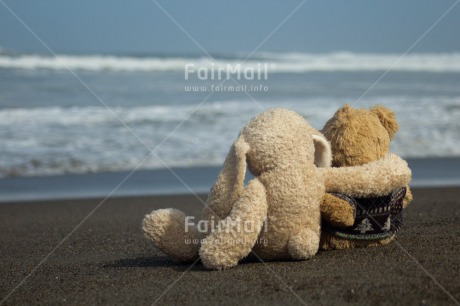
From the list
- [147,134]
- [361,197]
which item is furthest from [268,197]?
[147,134]

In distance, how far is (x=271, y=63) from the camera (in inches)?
1167

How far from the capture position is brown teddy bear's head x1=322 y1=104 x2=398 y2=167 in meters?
3.72

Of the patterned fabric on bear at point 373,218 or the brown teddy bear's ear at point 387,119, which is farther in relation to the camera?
the brown teddy bear's ear at point 387,119

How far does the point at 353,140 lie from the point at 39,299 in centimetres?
183

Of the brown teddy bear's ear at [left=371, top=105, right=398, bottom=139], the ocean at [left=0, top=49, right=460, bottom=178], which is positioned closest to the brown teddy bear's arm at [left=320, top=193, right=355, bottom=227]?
the brown teddy bear's ear at [left=371, top=105, right=398, bottom=139]

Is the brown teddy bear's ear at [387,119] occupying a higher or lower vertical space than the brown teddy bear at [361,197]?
higher

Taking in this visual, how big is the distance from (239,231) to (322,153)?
26.7 inches

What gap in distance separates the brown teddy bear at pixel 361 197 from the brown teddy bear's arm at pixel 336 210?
40 millimetres

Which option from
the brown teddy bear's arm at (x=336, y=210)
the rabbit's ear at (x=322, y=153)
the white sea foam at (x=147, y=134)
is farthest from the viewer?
the white sea foam at (x=147, y=134)

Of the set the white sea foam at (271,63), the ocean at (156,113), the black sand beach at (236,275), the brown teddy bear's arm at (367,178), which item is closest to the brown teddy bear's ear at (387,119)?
the brown teddy bear's arm at (367,178)

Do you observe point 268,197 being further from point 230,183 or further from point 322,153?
point 322,153

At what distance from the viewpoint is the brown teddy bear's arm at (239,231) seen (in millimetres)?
3314

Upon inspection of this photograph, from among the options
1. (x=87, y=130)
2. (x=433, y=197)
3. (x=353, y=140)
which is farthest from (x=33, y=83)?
(x=353, y=140)

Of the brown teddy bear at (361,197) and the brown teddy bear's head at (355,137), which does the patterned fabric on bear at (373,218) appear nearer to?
the brown teddy bear at (361,197)
